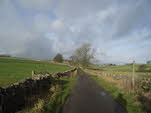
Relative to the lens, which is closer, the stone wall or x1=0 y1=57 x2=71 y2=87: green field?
the stone wall

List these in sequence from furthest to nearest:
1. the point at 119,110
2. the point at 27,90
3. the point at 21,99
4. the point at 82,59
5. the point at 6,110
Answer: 1. the point at 82,59
2. the point at 27,90
3. the point at 21,99
4. the point at 119,110
5. the point at 6,110

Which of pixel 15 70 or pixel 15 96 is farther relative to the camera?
pixel 15 70

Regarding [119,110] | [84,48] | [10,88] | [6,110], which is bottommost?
[119,110]

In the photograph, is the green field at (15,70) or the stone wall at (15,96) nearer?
the stone wall at (15,96)

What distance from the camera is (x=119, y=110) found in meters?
5.38

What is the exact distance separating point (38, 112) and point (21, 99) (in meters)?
1.85

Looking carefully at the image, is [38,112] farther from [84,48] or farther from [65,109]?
[84,48]

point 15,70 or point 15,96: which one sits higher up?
point 15,96

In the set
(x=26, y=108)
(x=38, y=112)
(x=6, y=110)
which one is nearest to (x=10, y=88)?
(x=6, y=110)

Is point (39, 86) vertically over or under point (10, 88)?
under


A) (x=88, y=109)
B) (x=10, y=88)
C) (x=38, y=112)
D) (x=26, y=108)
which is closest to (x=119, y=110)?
(x=88, y=109)

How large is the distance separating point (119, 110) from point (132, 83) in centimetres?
532

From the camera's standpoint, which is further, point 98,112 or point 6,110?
point 98,112

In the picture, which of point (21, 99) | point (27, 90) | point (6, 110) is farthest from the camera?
point (27, 90)
